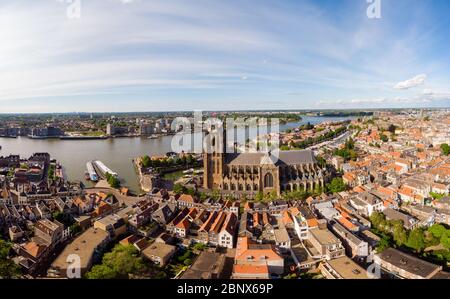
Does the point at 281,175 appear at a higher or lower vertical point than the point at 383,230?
higher

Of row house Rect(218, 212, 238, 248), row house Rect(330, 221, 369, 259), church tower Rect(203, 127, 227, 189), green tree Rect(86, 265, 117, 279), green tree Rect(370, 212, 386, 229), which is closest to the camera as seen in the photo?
green tree Rect(86, 265, 117, 279)

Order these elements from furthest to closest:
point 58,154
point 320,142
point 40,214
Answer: point 320,142
point 58,154
point 40,214

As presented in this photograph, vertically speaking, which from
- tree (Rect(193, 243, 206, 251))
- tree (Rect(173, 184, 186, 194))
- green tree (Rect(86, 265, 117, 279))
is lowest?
tree (Rect(193, 243, 206, 251))

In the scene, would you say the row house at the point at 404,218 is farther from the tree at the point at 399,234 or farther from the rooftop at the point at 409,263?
the rooftop at the point at 409,263

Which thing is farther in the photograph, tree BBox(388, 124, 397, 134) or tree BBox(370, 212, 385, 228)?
tree BBox(388, 124, 397, 134)

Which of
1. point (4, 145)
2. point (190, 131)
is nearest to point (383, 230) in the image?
point (190, 131)

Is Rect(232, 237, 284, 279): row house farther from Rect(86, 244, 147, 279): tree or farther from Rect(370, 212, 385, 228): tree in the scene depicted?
Rect(370, 212, 385, 228): tree

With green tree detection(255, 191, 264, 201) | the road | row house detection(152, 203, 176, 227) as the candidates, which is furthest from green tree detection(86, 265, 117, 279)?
green tree detection(255, 191, 264, 201)
